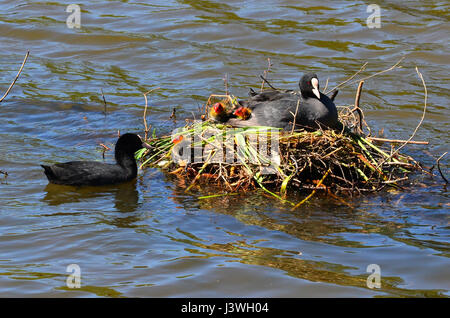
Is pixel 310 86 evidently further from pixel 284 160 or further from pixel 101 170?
pixel 101 170

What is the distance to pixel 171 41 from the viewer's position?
1362 cm

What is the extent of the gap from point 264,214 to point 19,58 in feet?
26.2

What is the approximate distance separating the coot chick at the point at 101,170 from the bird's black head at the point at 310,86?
1908 mm

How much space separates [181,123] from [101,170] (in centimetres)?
241

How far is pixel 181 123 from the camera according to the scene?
990cm

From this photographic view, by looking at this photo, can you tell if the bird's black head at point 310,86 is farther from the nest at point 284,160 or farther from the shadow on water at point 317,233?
the shadow on water at point 317,233

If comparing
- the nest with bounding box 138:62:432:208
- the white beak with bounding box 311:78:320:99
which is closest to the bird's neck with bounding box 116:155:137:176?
the nest with bounding box 138:62:432:208

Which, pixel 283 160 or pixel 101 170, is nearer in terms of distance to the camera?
pixel 283 160

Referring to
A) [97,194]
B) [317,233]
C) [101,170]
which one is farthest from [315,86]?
[97,194]

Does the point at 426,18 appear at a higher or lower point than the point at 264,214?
higher

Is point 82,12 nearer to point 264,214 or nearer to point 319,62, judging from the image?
point 319,62

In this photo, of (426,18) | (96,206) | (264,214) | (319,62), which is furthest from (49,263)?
(426,18)
